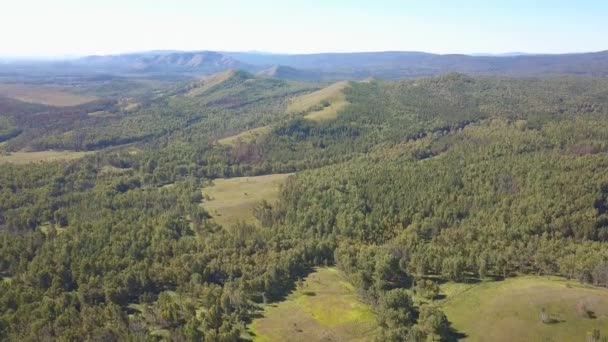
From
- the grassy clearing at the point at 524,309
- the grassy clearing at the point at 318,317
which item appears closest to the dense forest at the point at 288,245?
the grassy clearing at the point at 318,317

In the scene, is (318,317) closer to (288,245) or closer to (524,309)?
(288,245)

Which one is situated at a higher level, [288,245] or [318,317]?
[288,245]

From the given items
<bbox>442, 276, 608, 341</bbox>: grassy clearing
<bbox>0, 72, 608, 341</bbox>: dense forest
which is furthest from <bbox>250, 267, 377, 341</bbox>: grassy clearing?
<bbox>442, 276, 608, 341</bbox>: grassy clearing

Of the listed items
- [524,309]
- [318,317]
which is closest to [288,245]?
[318,317]

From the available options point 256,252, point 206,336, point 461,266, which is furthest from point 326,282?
point 206,336

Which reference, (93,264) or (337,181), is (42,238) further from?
(337,181)
